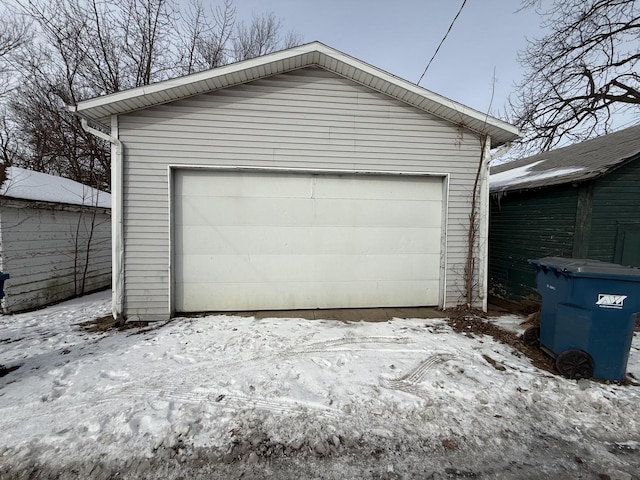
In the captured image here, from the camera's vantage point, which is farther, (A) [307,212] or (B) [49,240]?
(B) [49,240]

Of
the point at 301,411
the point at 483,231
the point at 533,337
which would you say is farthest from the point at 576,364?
the point at 301,411

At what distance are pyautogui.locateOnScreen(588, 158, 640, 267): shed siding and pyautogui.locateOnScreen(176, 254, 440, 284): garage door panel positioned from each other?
2.87 meters

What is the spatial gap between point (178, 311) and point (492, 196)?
295 inches

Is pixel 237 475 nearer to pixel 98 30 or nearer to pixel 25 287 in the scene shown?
pixel 25 287

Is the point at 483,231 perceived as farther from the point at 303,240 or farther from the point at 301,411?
the point at 301,411

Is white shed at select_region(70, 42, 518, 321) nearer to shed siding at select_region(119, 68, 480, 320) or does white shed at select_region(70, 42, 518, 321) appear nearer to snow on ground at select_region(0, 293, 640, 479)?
shed siding at select_region(119, 68, 480, 320)

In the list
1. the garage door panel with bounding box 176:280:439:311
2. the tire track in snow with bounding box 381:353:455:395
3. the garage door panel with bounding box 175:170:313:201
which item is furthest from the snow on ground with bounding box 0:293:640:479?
the garage door panel with bounding box 175:170:313:201

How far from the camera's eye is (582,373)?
291cm

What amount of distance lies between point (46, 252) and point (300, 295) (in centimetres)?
529

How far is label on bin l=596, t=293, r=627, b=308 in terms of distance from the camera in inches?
110

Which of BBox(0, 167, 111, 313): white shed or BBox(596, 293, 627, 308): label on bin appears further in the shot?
BBox(0, 167, 111, 313): white shed

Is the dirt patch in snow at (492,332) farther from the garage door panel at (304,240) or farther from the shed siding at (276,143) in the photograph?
the garage door panel at (304,240)

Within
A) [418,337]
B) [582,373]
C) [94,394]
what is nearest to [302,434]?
[94,394]

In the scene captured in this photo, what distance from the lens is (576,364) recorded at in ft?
9.52
